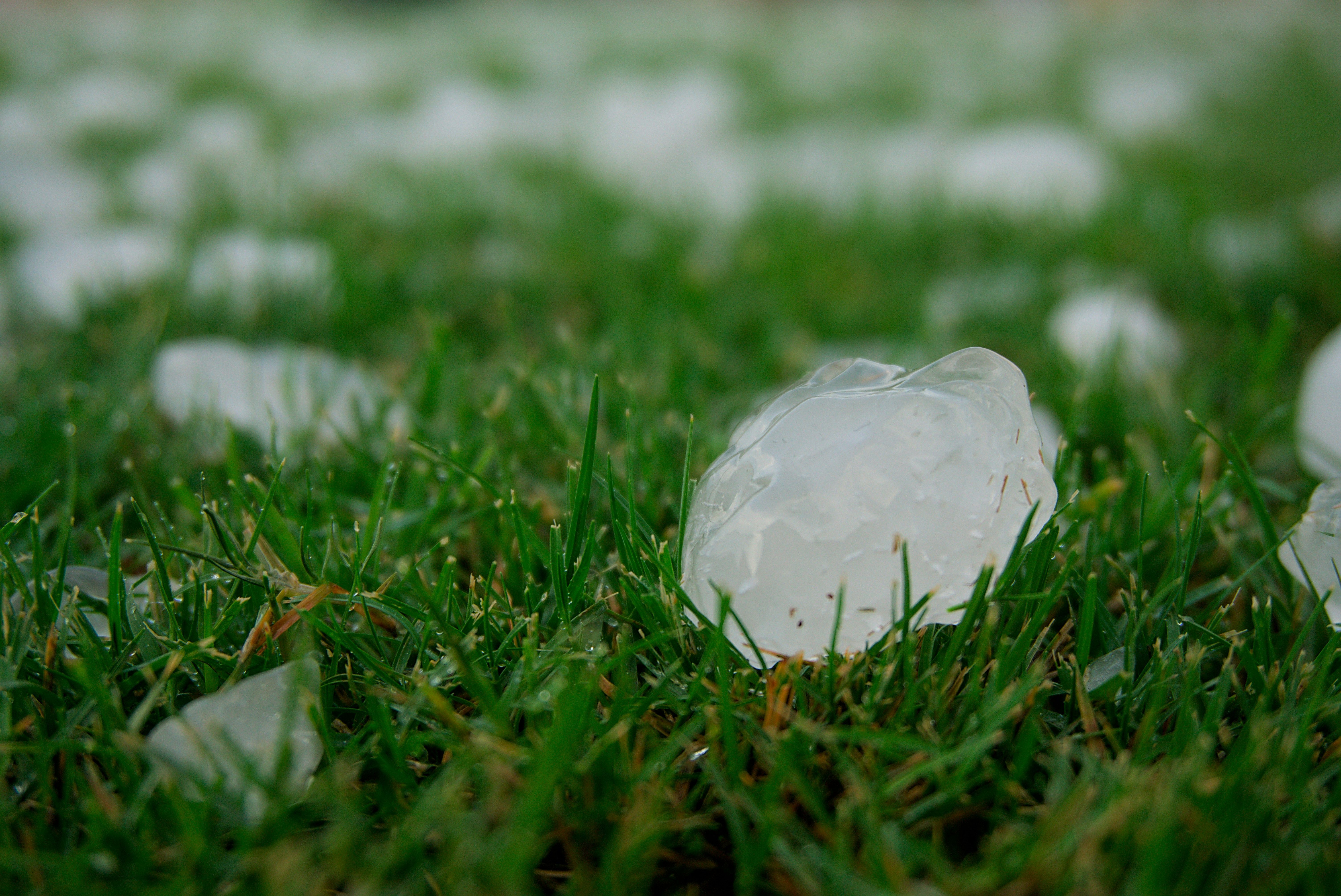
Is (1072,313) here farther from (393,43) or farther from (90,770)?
(393,43)

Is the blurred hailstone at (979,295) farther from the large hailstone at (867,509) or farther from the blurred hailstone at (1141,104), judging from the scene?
the blurred hailstone at (1141,104)

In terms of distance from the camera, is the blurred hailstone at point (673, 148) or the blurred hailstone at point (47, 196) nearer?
the blurred hailstone at point (47, 196)

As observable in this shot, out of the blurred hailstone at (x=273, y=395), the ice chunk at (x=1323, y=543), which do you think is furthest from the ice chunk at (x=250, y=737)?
the ice chunk at (x=1323, y=543)

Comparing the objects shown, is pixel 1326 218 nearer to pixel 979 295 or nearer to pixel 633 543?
pixel 979 295

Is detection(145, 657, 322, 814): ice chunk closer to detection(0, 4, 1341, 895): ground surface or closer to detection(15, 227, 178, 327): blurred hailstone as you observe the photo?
detection(0, 4, 1341, 895): ground surface

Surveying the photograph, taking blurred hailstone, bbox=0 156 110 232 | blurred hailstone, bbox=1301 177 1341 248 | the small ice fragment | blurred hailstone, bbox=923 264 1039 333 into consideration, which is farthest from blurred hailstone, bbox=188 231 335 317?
blurred hailstone, bbox=1301 177 1341 248

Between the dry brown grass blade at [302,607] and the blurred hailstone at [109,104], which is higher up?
the blurred hailstone at [109,104]
